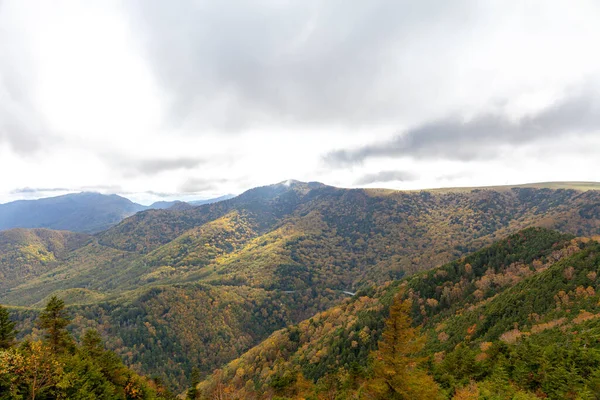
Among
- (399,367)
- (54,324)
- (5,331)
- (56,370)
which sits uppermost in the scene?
(399,367)

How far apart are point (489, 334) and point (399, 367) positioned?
9060cm

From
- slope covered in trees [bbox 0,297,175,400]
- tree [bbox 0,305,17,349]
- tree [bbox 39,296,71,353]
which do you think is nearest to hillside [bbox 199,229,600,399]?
slope covered in trees [bbox 0,297,175,400]

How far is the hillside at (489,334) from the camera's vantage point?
49.9 metres

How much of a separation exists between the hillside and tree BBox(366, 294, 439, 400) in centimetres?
2011

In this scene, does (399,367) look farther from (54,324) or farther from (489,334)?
(489,334)

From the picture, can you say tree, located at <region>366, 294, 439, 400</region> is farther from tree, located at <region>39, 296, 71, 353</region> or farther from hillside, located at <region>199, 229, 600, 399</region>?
tree, located at <region>39, 296, 71, 353</region>

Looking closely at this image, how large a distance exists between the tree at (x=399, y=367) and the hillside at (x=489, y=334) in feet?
66.0

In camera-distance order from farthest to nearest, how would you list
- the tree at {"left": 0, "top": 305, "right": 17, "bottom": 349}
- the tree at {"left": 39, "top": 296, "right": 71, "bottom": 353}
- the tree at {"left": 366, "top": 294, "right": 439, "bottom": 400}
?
the tree at {"left": 39, "top": 296, "right": 71, "bottom": 353} → the tree at {"left": 0, "top": 305, "right": 17, "bottom": 349} → the tree at {"left": 366, "top": 294, "right": 439, "bottom": 400}

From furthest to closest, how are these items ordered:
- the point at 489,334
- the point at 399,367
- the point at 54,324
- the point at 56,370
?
the point at 489,334, the point at 54,324, the point at 56,370, the point at 399,367

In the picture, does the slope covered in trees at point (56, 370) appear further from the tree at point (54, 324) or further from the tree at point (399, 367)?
the tree at point (399, 367)

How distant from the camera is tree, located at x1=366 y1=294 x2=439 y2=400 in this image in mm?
27594

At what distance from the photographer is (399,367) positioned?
2830cm

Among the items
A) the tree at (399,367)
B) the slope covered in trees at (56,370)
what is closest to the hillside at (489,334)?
the tree at (399,367)

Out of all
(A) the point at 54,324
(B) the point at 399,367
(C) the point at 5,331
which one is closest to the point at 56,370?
(C) the point at 5,331
